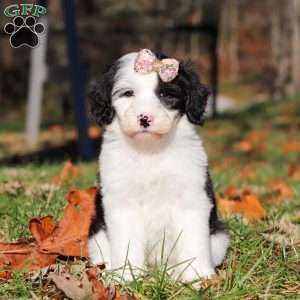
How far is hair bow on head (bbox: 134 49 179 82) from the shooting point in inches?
117

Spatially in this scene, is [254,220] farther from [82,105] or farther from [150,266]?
[82,105]

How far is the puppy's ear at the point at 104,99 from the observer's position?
3.14 metres

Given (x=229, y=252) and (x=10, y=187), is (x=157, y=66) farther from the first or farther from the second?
(x=10, y=187)

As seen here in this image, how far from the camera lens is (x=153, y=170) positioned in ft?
10.1

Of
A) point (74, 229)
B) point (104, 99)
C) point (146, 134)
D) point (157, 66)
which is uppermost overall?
point (157, 66)

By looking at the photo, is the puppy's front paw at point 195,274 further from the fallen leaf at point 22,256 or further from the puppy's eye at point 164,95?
the puppy's eye at point 164,95

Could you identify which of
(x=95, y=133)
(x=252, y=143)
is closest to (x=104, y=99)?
(x=252, y=143)

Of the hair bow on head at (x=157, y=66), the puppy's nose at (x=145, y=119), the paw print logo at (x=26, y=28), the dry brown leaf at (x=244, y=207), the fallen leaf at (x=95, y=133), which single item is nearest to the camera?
the puppy's nose at (x=145, y=119)

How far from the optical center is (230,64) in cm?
3875

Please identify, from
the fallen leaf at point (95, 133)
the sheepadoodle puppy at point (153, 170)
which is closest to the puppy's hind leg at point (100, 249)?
the sheepadoodle puppy at point (153, 170)

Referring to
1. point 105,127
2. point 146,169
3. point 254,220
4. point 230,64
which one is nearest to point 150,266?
point 146,169

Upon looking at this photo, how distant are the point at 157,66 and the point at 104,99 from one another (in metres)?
0.34

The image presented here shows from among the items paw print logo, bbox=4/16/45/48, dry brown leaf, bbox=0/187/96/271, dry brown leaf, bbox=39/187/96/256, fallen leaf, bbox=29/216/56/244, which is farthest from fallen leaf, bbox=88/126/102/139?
fallen leaf, bbox=29/216/56/244

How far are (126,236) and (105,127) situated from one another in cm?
56
